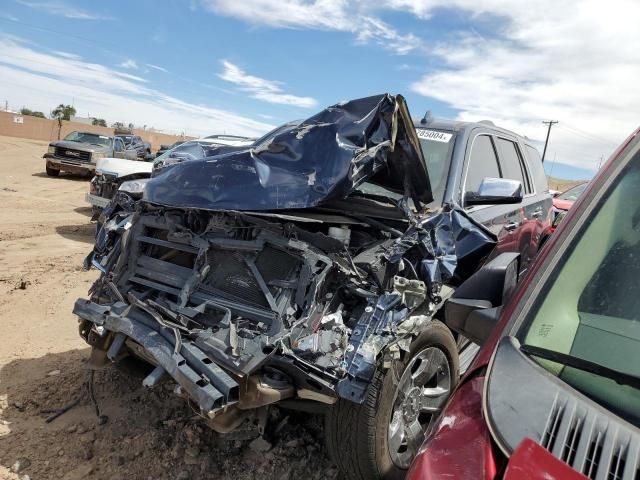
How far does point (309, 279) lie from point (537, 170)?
4.74 m

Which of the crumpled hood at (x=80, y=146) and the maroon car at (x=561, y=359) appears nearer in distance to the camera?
the maroon car at (x=561, y=359)

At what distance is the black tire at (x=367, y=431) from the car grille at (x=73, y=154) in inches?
687

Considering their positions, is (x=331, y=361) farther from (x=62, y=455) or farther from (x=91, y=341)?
(x=62, y=455)

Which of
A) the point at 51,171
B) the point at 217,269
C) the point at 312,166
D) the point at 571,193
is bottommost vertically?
→ the point at 51,171

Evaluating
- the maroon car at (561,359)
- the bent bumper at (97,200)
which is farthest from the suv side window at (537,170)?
the bent bumper at (97,200)

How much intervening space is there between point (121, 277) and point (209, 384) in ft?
4.69

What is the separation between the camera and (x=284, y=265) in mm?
3018

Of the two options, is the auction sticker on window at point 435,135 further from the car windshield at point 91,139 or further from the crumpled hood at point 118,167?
the car windshield at point 91,139

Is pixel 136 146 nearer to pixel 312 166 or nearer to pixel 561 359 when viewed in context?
pixel 312 166

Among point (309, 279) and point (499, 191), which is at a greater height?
point (499, 191)

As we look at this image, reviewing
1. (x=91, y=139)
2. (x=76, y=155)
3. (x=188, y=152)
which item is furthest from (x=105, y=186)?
(x=91, y=139)

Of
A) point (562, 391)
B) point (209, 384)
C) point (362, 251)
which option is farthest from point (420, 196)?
point (562, 391)

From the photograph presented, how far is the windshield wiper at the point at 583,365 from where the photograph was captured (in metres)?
1.33

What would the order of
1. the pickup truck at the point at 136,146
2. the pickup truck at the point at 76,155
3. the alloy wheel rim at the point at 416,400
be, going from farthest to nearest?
the pickup truck at the point at 136,146, the pickup truck at the point at 76,155, the alloy wheel rim at the point at 416,400
